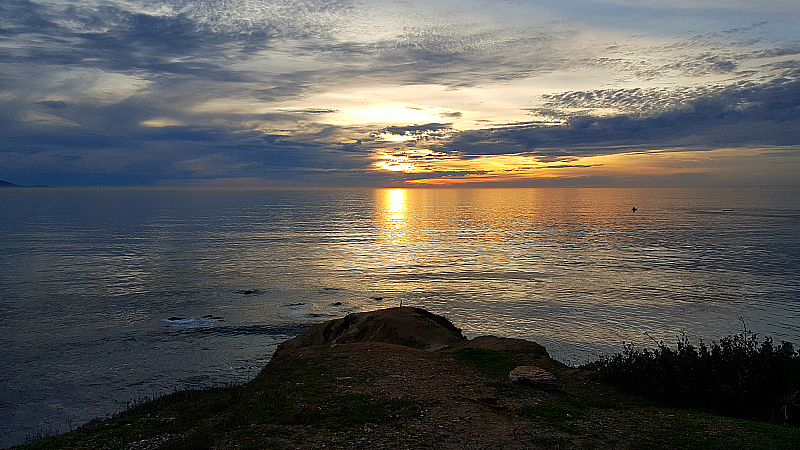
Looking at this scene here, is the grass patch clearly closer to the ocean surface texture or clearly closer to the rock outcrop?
the rock outcrop

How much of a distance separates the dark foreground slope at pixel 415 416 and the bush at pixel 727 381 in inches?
36.7

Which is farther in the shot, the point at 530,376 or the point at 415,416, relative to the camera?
the point at 530,376

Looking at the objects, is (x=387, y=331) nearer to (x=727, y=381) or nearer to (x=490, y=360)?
(x=490, y=360)

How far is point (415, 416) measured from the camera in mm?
10828

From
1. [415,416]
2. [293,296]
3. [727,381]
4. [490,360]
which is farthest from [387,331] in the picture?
[293,296]

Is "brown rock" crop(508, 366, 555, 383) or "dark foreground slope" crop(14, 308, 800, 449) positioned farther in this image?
"brown rock" crop(508, 366, 555, 383)

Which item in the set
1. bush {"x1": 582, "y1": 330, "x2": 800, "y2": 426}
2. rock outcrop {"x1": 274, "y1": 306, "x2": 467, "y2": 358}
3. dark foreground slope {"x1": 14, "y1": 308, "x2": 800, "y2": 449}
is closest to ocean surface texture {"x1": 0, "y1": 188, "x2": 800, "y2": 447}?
rock outcrop {"x1": 274, "y1": 306, "x2": 467, "y2": 358}

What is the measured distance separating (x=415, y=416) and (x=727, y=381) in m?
7.82

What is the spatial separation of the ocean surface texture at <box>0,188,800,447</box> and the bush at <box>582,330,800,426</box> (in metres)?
12.2

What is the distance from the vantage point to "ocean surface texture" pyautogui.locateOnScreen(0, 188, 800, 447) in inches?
926

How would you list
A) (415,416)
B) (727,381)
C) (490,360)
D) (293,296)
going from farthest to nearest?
1. (293,296)
2. (490,360)
3. (727,381)
4. (415,416)

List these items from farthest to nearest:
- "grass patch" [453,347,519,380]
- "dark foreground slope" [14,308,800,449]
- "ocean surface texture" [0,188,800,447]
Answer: "ocean surface texture" [0,188,800,447]
"grass patch" [453,347,519,380]
"dark foreground slope" [14,308,800,449]

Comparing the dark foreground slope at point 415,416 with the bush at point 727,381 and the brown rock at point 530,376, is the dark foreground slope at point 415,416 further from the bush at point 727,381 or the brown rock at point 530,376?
the bush at point 727,381

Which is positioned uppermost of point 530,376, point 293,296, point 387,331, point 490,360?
point 530,376
